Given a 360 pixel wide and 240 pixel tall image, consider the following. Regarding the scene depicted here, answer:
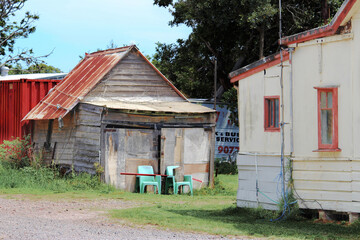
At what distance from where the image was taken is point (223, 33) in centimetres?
3089

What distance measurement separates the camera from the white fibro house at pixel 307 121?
12.4 metres

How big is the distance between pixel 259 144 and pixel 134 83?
8878mm

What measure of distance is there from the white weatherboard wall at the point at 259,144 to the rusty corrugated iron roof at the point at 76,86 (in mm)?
7341

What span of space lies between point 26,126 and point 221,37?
11.6 m

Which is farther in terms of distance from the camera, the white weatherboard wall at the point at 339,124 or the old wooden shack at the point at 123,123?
the old wooden shack at the point at 123,123

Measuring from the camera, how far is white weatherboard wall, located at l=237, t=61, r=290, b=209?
13625 millimetres

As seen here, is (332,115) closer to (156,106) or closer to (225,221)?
(225,221)

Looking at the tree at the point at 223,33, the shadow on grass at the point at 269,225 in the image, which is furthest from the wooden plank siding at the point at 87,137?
the tree at the point at 223,33

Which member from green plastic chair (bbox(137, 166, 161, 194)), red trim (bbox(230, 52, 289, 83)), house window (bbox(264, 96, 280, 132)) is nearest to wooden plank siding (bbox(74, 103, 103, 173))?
green plastic chair (bbox(137, 166, 161, 194))

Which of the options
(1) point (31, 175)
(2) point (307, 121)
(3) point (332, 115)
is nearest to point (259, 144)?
(2) point (307, 121)

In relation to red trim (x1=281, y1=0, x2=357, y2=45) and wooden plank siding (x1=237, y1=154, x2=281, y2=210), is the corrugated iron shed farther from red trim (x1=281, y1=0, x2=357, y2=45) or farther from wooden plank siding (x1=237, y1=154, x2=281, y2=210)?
red trim (x1=281, y1=0, x2=357, y2=45)

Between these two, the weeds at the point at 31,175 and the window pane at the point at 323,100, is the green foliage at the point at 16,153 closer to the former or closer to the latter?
the weeds at the point at 31,175

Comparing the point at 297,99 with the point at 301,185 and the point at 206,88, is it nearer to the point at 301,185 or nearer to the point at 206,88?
the point at 301,185

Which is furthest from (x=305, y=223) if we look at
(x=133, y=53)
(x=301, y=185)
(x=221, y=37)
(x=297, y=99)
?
(x=221, y=37)
